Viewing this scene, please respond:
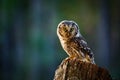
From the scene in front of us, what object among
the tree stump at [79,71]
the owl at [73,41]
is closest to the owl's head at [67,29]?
the owl at [73,41]

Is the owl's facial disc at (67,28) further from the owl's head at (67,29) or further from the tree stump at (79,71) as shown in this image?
the tree stump at (79,71)

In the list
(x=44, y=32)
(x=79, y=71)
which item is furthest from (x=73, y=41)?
(x=44, y=32)

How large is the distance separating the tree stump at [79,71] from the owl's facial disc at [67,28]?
16 centimetres

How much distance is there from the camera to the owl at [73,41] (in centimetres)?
260

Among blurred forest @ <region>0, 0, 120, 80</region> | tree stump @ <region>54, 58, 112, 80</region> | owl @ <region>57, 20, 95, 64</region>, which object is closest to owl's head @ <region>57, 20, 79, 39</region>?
owl @ <region>57, 20, 95, 64</region>

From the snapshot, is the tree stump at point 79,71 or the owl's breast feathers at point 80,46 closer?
the tree stump at point 79,71

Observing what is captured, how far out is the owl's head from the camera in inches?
102

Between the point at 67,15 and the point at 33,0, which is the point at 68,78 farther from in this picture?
the point at 33,0

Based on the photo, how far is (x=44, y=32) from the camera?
5.48m

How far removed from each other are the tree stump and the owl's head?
0.16 metres

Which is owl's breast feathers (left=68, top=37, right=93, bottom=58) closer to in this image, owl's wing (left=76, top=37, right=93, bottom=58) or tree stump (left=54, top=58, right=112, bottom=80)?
owl's wing (left=76, top=37, right=93, bottom=58)

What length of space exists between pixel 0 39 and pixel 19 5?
49 centimetres

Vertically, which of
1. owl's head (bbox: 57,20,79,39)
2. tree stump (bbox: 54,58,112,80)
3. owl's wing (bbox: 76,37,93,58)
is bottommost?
tree stump (bbox: 54,58,112,80)

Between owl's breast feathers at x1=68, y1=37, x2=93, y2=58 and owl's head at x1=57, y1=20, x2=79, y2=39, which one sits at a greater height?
owl's head at x1=57, y1=20, x2=79, y2=39
